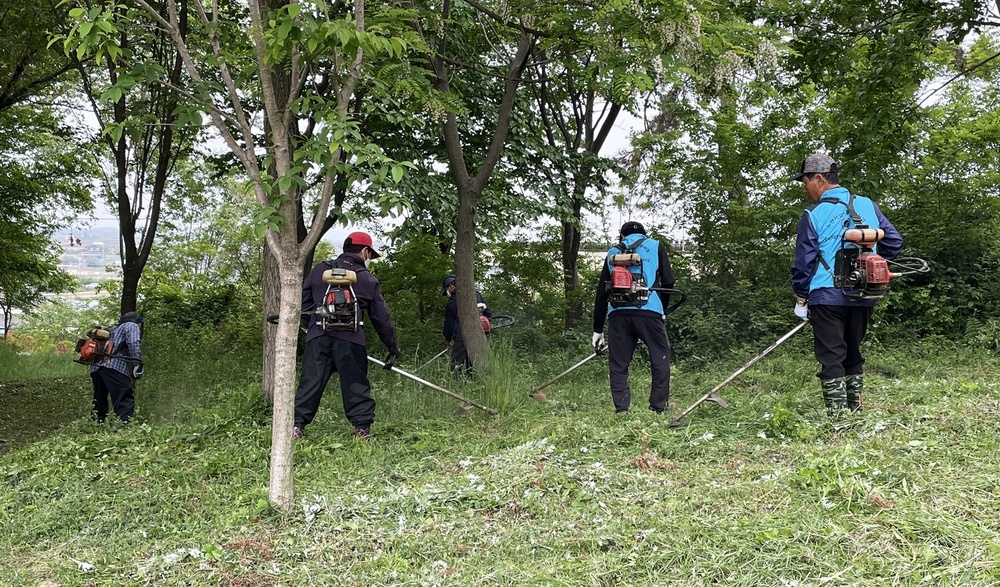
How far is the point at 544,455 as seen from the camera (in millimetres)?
4570

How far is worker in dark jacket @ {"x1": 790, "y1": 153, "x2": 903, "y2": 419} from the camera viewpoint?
16.3ft

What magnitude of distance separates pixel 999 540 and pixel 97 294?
78.7 ft

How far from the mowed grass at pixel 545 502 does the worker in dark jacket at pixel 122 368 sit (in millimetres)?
2059

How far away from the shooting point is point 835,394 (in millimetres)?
4973

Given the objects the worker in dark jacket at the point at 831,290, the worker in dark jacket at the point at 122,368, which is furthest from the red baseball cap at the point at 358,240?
the worker in dark jacket at the point at 122,368

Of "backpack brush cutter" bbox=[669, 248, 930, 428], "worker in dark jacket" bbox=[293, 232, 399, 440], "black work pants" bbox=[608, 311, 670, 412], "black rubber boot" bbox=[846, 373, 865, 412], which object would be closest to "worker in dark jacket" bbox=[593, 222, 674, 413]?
"black work pants" bbox=[608, 311, 670, 412]

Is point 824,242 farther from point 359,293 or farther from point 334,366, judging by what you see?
point 334,366

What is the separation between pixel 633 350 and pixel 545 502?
2.68 m

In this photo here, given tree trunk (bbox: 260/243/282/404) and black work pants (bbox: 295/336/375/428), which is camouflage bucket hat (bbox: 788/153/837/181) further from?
tree trunk (bbox: 260/243/282/404)

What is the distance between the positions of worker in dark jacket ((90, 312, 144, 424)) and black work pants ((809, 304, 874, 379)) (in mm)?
7013

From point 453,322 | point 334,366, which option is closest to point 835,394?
point 334,366

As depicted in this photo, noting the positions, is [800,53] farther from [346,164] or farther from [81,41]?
[81,41]

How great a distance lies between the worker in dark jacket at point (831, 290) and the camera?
4.98 m

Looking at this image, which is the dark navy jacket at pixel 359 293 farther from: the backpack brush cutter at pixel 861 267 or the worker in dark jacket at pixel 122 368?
the backpack brush cutter at pixel 861 267
